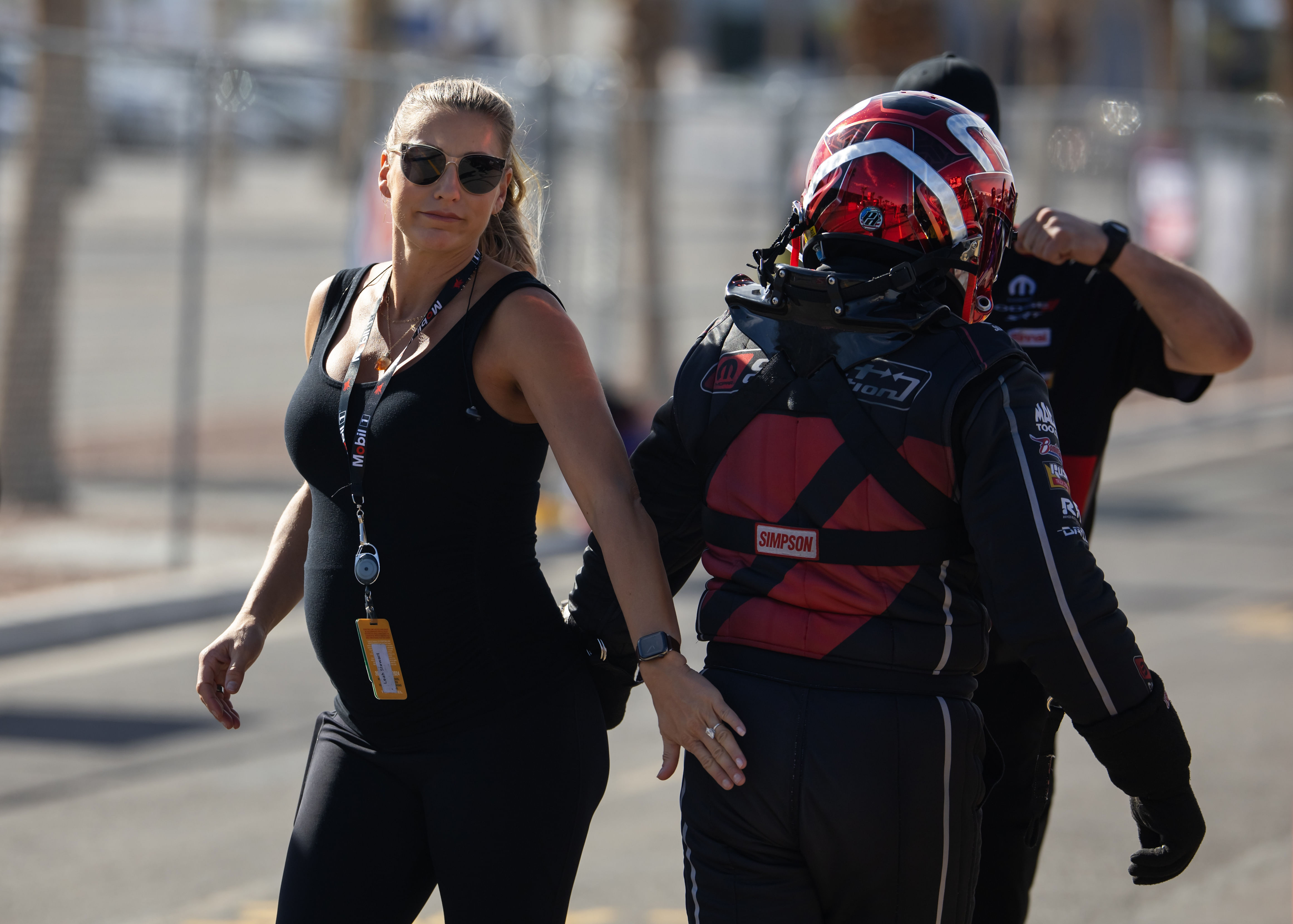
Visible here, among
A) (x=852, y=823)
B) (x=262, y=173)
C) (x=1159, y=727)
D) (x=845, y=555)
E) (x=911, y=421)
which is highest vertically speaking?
(x=911, y=421)

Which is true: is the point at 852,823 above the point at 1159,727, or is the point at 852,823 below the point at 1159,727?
below

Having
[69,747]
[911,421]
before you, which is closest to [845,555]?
[911,421]

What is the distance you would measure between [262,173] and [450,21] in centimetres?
1158

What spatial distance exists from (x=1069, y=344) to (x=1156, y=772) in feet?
4.70

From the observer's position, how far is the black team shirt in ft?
11.2

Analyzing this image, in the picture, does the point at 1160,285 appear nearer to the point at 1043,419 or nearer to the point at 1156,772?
the point at 1043,419

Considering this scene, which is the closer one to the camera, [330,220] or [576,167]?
[576,167]

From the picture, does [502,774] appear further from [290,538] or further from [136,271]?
[136,271]

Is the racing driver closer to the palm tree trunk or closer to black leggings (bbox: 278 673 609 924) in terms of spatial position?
black leggings (bbox: 278 673 609 924)

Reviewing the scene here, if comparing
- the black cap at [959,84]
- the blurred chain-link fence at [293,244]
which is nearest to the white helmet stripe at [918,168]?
the black cap at [959,84]

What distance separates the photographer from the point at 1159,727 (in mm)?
2229

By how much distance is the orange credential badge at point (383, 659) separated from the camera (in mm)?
2631

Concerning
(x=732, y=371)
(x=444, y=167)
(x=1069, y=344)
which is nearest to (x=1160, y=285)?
(x=1069, y=344)

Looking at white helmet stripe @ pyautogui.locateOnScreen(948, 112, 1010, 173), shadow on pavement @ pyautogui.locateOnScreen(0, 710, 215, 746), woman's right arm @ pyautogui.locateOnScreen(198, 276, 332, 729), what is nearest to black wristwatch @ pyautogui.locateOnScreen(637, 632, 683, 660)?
woman's right arm @ pyautogui.locateOnScreen(198, 276, 332, 729)
